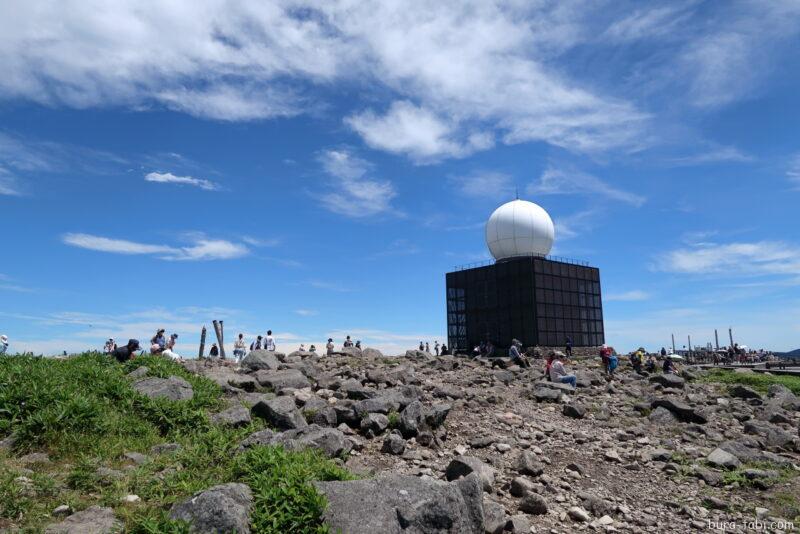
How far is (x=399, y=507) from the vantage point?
6113 millimetres

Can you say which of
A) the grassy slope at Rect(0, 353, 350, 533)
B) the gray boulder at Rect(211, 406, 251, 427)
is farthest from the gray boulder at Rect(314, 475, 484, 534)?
the gray boulder at Rect(211, 406, 251, 427)

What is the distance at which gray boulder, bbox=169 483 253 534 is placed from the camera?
5.54 meters

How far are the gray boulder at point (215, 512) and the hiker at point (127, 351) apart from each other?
434 inches

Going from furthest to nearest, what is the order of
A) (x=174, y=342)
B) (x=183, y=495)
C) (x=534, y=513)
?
1. (x=174, y=342)
2. (x=534, y=513)
3. (x=183, y=495)

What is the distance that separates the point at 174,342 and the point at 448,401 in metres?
14.2

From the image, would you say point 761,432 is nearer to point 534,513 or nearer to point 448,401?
point 448,401

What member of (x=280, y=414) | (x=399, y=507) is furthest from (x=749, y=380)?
(x=399, y=507)

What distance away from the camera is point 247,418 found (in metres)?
10.6

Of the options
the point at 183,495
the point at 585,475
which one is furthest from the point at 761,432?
the point at 183,495

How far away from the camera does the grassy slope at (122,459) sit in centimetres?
614

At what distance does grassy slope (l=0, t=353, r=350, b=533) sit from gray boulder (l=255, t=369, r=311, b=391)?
2.28 meters

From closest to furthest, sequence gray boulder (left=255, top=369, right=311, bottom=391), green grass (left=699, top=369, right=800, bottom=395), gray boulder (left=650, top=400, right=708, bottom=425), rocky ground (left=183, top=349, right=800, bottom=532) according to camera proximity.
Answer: rocky ground (left=183, top=349, right=800, bottom=532) → gray boulder (left=255, top=369, right=311, bottom=391) → gray boulder (left=650, top=400, right=708, bottom=425) → green grass (left=699, top=369, right=800, bottom=395)

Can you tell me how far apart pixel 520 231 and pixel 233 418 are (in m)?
38.8

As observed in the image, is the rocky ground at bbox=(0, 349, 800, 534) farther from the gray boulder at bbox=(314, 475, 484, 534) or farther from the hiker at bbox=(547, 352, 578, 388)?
the hiker at bbox=(547, 352, 578, 388)
